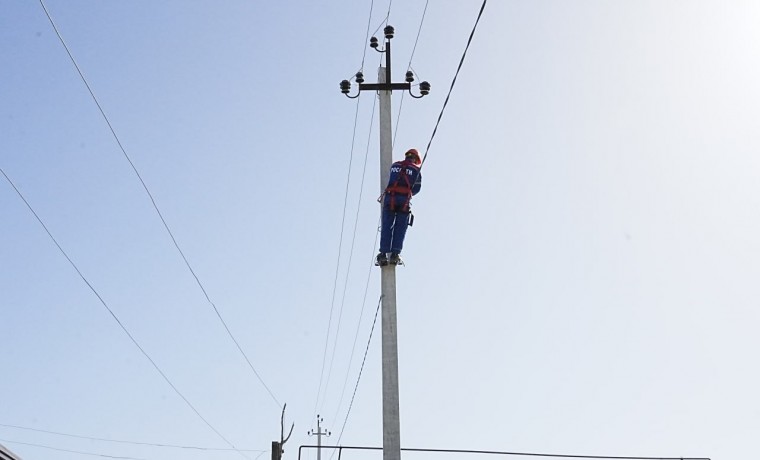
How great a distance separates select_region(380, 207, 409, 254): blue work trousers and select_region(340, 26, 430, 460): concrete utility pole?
251mm

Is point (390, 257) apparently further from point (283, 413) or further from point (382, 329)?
point (283, 413)

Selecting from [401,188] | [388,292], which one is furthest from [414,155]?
[388,292]

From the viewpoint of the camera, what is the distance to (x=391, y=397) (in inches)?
416

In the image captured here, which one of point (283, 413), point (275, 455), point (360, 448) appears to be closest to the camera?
point (360, 448)

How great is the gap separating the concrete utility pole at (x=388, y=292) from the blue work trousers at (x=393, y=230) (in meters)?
0.25

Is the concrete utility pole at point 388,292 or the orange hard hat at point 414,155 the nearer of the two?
the concrete utility pole at point 388,292

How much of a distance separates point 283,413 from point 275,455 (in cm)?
733

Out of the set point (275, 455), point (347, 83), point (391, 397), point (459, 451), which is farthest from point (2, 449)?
point (275, 455)

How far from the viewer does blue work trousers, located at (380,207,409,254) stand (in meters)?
11.3

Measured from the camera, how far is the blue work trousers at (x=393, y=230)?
11.3 m

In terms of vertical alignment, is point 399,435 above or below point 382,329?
below

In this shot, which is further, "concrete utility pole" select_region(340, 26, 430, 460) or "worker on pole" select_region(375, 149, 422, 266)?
"worker on pole" select_region(375, 149, 422, 266)

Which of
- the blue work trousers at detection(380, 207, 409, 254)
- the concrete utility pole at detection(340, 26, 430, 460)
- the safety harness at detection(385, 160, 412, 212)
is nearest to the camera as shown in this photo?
the concrete utility pole at detection(340, 26, 430, 460)

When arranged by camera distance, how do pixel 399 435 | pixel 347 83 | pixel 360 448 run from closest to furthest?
pixel 399 435 → pixel 347 83 → pixel 360 448
